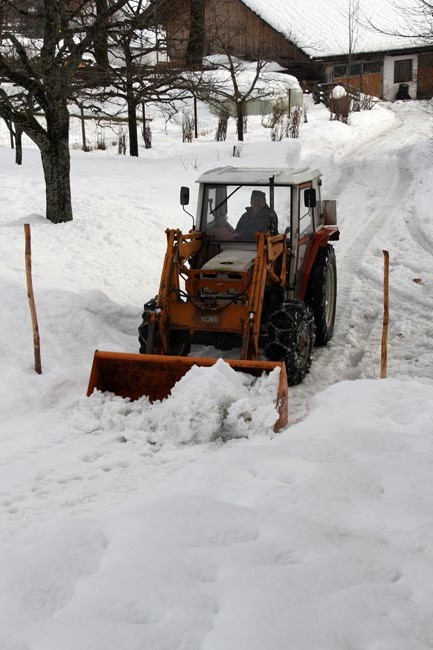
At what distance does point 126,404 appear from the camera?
636 cm

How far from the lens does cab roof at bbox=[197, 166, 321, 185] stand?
7.62m

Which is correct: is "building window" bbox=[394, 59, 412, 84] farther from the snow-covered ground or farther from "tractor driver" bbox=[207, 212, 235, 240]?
"tractor driver" bbox=[207, 212, 235, 240]

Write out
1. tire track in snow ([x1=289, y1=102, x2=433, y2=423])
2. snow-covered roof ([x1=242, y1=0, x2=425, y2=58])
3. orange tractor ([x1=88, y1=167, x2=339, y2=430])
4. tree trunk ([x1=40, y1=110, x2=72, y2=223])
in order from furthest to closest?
snow-covered roof ([x1=242, y1=0, x2=425, y2=58]) → tree trunk ([x1=40, y1=110, x2=72, y2=223]) → tire track in snow ([x1=289, y1=102, x2=433, y2=423]) → orange tractor ([x1=88, y1=167, x2=339, y2=430])

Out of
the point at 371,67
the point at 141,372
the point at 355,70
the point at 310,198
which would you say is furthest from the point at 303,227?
the point at 355,70

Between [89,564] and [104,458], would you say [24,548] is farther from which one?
[104,458]

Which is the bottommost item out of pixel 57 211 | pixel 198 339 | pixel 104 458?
pixel 104 458

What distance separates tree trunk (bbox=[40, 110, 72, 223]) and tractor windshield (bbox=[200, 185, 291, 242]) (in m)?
4.54

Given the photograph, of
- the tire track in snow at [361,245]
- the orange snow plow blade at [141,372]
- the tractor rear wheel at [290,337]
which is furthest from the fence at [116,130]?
the orange snow plow blade at [141,372]

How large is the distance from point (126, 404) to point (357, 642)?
368cm

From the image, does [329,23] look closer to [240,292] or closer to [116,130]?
[116,130]

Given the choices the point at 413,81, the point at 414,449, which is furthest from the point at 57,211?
the point at 413,81

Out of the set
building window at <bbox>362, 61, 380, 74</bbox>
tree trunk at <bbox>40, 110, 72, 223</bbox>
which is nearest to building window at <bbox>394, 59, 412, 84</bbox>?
building window at <bbox>362, 61, 380, 74</bbox>

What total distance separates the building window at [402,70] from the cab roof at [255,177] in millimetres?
35274

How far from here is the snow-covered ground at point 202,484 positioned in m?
3.18
